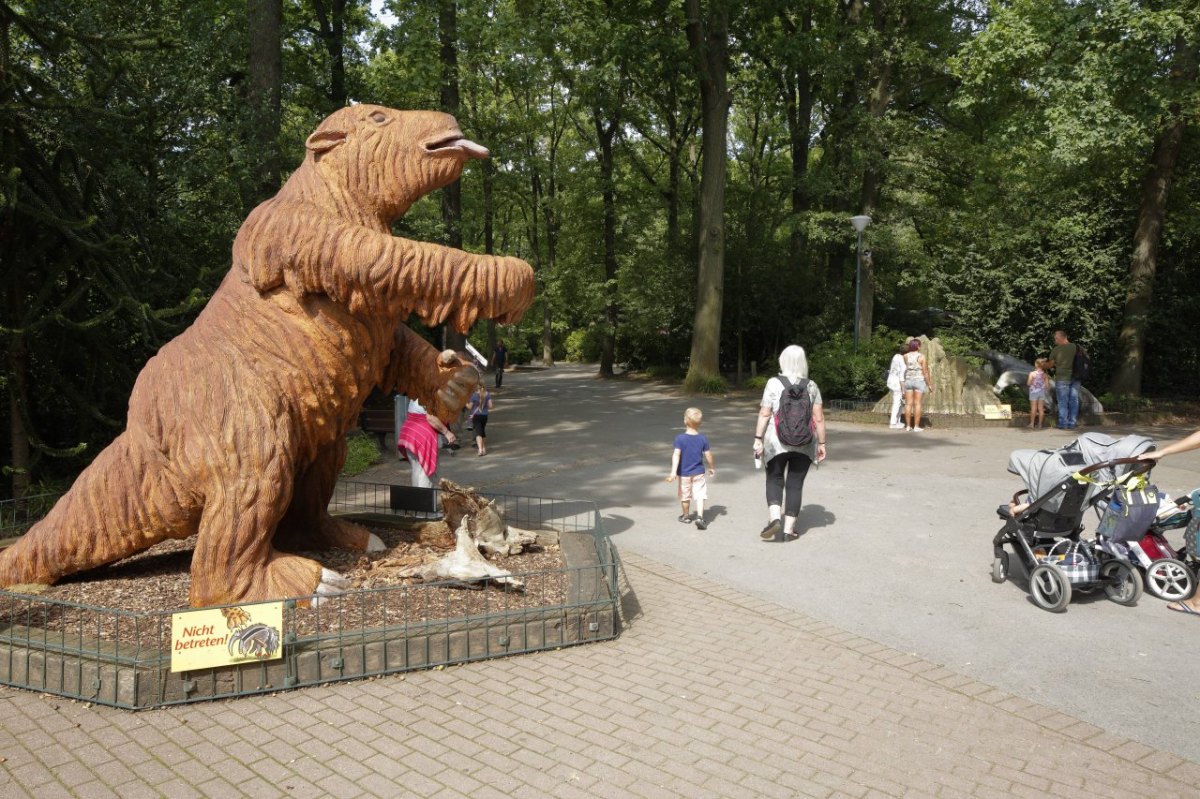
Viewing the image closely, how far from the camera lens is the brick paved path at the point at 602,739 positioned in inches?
142

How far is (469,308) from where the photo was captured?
5.03m

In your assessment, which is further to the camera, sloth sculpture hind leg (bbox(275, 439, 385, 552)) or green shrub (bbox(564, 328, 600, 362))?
green shrub (bbox(564, 328, 600, 362))

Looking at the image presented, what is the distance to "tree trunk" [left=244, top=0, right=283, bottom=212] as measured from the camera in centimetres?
1125

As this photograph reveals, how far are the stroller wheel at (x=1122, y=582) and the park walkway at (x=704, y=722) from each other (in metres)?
0.09

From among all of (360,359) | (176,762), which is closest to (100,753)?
(176,762)

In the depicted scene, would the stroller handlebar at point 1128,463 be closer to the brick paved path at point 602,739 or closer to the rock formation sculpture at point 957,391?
the brick paved path at point 602,739

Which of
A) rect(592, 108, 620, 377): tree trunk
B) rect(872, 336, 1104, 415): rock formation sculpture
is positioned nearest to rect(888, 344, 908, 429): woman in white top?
rect(872, 336, 1104, 415): rock formation sculpture

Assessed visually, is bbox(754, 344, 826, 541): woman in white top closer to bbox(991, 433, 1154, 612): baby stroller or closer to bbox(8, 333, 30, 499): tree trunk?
bbox(991, 433, 1154, 612): baby stroller

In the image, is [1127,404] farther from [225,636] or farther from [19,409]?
[19,409]

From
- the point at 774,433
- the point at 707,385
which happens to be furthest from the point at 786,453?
the point at 707,385

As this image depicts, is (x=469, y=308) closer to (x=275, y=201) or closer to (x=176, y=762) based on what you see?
(x=275, y=201)

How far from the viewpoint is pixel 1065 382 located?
15.1 metres

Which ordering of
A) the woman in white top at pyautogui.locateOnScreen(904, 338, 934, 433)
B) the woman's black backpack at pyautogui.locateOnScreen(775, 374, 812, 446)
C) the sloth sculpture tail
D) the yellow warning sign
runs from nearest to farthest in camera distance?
the yellow warning sign
the sloth sculpture tail
the woman's black backpack at pyautogui.locateOnScreen(775, 374, 812, 446)
the woman in white top at pyautogui.locateOnScreen(904, 338, 934, 433)

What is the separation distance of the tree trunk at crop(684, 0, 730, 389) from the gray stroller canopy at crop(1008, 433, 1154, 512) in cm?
1600
